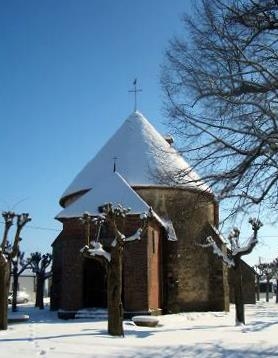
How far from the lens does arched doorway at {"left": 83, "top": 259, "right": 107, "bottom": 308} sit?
85.9 ft

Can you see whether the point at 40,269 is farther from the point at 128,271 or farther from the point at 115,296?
the point at 115,296

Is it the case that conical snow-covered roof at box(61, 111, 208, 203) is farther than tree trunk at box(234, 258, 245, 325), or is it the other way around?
conical snow-covered roof at box(61, 111, 208, 203)

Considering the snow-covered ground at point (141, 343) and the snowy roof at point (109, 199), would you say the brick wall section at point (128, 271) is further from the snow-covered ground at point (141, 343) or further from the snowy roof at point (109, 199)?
the snow-covered ground at point (141, 343)

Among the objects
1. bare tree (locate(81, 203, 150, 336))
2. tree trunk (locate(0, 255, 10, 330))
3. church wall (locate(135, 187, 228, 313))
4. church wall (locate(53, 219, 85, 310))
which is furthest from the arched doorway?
bare tree (locate(81, 203, 150, 336))

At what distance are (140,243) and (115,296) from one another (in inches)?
361

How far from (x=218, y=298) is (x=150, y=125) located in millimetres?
12351

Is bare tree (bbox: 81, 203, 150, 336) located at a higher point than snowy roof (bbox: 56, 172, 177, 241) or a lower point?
lower

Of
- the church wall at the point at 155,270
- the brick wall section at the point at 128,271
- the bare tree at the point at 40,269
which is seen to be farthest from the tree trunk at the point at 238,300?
the bare tree at the point at 40,269

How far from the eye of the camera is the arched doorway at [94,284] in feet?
85.9

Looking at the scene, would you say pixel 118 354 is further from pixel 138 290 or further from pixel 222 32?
pixel 138 290

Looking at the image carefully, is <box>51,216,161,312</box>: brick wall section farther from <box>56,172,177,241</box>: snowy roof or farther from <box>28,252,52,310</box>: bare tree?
<box>28,252,52,310</box>: bare tree

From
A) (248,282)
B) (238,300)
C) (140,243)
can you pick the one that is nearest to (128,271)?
(140,243)

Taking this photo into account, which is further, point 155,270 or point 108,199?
point 155,270

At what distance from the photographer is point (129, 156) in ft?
102
